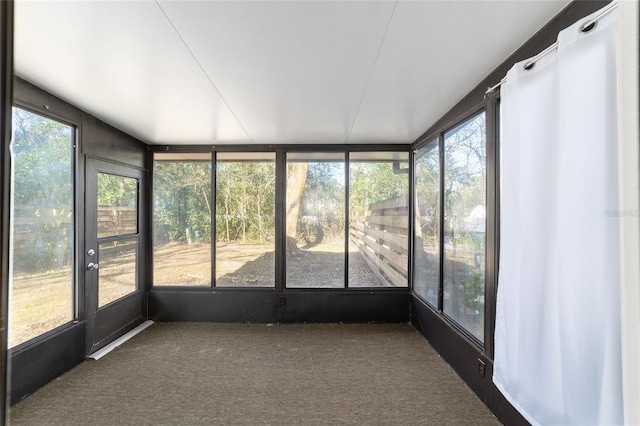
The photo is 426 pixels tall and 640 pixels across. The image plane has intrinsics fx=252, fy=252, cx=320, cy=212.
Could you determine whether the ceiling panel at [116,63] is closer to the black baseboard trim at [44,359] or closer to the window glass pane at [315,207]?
the window glass pane at [315,207]

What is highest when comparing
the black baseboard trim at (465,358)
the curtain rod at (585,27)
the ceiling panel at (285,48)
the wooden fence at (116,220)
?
the ceiling panel at (285,48)

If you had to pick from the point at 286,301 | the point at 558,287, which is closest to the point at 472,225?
the point at 558,287

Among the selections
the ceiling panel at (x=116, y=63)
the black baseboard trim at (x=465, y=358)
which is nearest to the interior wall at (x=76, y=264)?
the ceiling panel at (x=116, y=63)

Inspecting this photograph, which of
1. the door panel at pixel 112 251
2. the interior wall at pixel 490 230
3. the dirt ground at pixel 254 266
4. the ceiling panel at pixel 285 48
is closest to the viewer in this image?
the ceiling panel at pixel 285 48

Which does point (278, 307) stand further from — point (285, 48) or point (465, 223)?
point (285, 48)

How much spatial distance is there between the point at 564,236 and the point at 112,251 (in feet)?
12.6

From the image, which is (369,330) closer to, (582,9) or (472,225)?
(472,225)

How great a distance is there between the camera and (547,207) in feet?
4.00

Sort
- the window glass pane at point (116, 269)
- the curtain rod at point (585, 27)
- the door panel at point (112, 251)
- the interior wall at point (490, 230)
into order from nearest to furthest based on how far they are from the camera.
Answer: the curtain rod at point (585, 27)
the interior wall at point (490, 230)
the door panel at point (112, 251)
the window glass pane at point (116, 269)

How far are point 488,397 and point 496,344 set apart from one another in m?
0.60

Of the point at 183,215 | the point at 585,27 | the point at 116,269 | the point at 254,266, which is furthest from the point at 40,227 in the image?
the point at 585,27

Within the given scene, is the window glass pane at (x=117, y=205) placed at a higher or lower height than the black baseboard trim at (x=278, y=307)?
higher

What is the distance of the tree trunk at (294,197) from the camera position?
11.2 ft

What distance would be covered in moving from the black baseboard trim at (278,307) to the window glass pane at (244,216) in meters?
0.30
